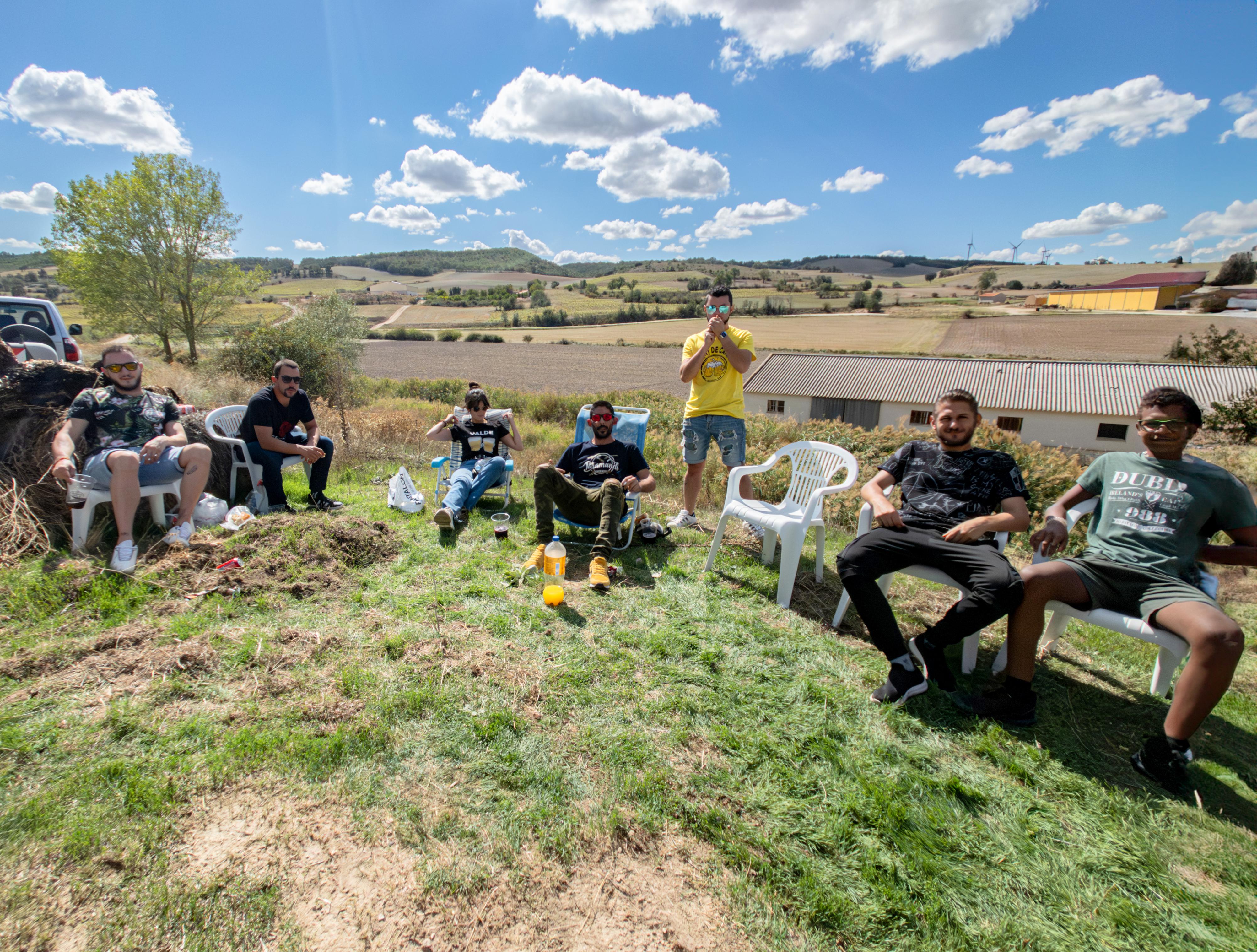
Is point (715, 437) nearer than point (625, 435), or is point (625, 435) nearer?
point (715, 437)

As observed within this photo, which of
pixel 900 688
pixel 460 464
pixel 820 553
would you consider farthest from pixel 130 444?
pixel 900 688

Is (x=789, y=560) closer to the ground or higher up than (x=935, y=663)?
higher up

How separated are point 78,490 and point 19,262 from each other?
290ft

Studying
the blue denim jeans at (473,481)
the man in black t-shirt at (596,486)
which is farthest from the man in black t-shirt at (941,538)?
the blue denim jeans at (473,481)

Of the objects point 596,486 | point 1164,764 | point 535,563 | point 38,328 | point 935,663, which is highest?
point 38,328

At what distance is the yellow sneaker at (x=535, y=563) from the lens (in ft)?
12.1

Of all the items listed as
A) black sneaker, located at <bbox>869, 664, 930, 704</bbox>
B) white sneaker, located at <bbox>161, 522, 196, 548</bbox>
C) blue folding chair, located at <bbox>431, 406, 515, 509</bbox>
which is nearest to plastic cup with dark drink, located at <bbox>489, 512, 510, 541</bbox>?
blue folding chair, located at <bbox>431, 406, 515, 509</bbox>

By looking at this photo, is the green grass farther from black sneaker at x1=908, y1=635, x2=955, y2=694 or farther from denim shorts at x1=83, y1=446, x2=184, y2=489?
denim shorts at x1=83, y1=446, x2=184, y2=489

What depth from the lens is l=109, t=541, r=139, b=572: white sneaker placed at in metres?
3.18

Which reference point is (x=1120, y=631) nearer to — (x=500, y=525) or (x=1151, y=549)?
(x=1151, y=549)

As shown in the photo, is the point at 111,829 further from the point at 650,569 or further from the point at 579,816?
the point at 650,569

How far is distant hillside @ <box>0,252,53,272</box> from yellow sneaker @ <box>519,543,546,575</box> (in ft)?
255

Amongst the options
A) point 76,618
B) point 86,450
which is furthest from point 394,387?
point 76,618

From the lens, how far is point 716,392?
444 centimetres
